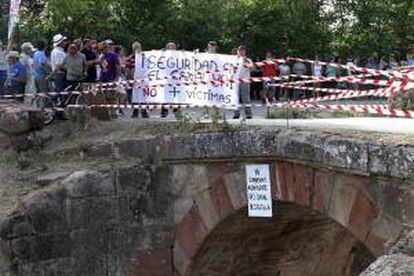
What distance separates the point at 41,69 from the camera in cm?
1181

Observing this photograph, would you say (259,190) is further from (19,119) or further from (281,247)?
(19,119)

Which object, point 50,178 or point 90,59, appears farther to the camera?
point 90,59

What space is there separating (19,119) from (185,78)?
8.24 ft

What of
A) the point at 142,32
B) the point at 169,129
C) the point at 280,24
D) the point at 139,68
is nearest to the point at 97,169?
the point at 169,129

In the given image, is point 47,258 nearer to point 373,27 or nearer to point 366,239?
point 366,239

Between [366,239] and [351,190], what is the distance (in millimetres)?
475

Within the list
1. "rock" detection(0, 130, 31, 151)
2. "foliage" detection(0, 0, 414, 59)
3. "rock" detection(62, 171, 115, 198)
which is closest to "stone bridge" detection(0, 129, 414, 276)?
"rock" detection(62, 171, 115, 198)

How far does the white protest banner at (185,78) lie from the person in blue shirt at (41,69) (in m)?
1.61

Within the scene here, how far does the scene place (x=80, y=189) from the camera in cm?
873

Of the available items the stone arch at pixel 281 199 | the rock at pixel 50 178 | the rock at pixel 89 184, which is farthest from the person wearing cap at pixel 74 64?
the stone arch at pixel 281 199

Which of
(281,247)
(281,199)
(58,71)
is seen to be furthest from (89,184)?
(58,71)

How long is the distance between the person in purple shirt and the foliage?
9.24 m

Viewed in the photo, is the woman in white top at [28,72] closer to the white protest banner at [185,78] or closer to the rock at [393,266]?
the white protest banner at [185,78]

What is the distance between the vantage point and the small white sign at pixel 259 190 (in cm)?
792
